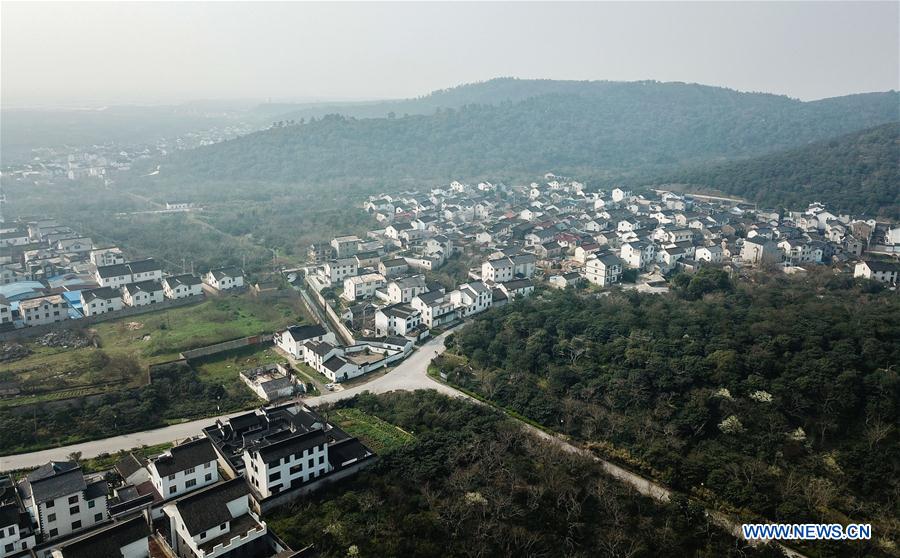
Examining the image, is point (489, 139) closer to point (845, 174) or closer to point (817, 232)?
point (845, 174)

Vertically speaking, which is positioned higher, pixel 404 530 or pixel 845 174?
pixel 845 174

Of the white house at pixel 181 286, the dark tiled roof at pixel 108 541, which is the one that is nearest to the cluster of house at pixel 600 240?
the white house at pixel 181 286

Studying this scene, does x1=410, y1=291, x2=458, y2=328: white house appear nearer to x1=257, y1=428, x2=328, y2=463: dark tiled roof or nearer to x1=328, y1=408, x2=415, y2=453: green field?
x1=328, y1=408, x2=415, y2=453: green field

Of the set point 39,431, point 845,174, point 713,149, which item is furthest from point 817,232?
point 713,149

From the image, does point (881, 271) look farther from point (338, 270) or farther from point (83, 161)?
point (83, 161)

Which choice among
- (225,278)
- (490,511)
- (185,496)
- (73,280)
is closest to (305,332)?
(225,278)

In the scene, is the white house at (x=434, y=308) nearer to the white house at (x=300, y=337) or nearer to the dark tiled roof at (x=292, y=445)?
the white house at (x=300, y=337)
